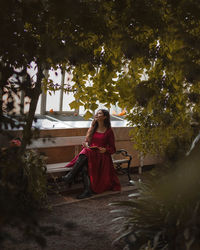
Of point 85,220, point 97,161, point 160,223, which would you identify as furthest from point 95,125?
point 160,223

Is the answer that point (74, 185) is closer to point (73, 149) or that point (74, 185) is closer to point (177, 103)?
point (73, 149)

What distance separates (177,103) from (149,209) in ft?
3.30

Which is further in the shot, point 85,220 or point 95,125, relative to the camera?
point 95,125

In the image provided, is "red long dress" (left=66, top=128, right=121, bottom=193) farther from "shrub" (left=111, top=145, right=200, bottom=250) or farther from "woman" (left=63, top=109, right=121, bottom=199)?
"shrub" (left=111, top=145, right=200, bottom=250)

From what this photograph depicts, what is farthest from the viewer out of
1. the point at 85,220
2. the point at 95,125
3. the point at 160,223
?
the point at 95,125

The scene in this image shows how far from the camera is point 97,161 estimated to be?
5391mm

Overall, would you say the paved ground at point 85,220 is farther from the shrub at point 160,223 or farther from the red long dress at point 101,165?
the shrub at point 160,223

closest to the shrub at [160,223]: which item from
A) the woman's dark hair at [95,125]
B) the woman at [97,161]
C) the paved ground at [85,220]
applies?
the paved ground at [85,220]

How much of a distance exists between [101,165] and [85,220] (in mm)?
1610

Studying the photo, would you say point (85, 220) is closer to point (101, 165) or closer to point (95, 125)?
point (101, 165)

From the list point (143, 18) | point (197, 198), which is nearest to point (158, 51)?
point (143, 18)

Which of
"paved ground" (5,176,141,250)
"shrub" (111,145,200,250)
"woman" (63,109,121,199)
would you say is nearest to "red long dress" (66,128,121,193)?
"woman" (63,109,121,199)

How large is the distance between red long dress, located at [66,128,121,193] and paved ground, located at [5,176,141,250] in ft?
0.56

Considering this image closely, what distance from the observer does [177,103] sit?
3.03 metres
